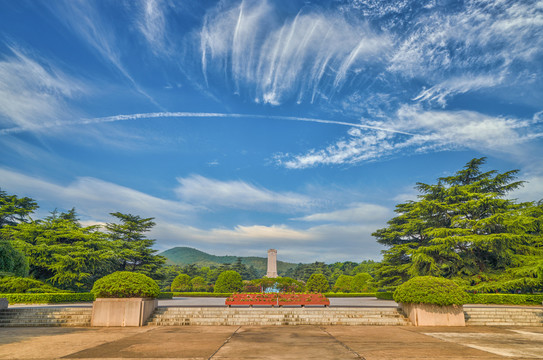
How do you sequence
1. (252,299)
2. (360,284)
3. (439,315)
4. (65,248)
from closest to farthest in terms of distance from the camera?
(439,315) → (252,299) → (65,248) → (360,284)

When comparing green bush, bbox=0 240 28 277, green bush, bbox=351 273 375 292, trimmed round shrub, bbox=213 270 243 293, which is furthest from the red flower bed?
green bush, bbox=351 273 375 292

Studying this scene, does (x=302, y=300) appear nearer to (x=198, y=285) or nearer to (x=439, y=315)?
(x=439, y=315)

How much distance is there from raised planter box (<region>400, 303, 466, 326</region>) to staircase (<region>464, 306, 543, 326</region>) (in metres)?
0.97

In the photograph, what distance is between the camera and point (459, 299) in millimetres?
11633

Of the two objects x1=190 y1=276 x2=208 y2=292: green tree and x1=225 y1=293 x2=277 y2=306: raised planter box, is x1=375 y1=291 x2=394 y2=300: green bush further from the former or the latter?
x1=190 y1=276 x2=208 y2=292: green tree

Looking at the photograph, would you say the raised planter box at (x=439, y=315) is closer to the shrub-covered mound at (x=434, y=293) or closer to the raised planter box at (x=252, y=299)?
the shrub-covered mound at (x=434, y=293)

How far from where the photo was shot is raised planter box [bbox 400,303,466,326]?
1180cm

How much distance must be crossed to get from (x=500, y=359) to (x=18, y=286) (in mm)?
25835

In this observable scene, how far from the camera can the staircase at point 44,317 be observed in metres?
11.6

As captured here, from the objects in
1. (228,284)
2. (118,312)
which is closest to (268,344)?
(118,312)

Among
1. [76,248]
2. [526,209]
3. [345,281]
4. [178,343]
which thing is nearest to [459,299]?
[178,343]

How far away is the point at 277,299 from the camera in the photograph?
15836 mm

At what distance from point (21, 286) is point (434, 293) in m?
24.6

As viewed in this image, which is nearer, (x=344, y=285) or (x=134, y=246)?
(x=134, y=246)
